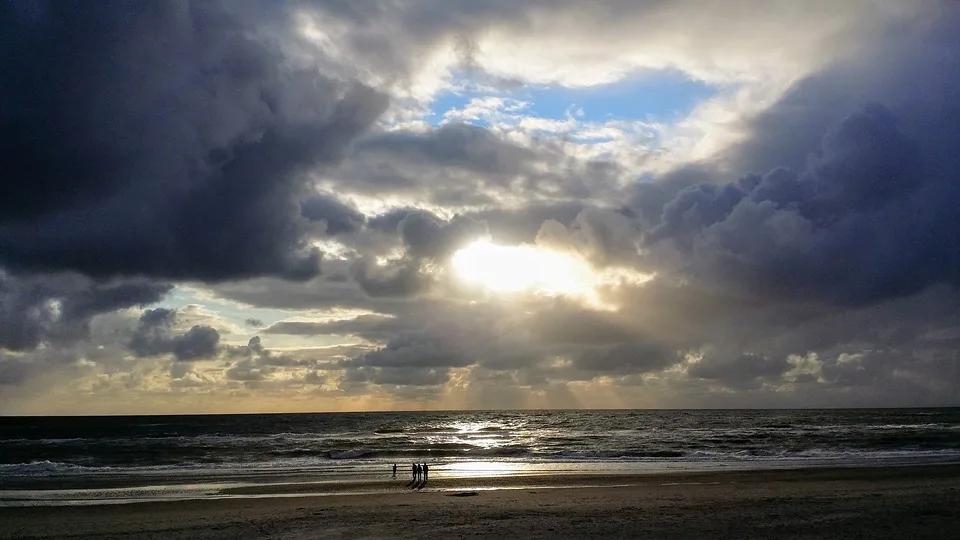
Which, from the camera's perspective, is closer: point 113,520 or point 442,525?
point 442,525

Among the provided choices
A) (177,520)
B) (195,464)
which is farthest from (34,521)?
(195,464)

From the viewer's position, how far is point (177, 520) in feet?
70.9

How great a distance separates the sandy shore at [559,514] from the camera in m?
17.8

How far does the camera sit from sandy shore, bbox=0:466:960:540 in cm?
1775

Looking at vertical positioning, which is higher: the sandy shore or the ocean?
the sandy shore

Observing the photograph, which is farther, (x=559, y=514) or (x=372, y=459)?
(x=372, y=459)

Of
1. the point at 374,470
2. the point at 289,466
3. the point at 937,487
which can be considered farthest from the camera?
the point at 289,466

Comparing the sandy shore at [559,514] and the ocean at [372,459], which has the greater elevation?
the sandy shore at [559,514]

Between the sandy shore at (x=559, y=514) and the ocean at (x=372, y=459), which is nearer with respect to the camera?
the sandy shore at (x=559, y=514)

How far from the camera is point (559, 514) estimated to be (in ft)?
67.6

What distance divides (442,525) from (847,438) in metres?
58.6

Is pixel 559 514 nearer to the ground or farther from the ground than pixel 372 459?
farther from the ground

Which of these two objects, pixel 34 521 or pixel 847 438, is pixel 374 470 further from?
pixel 847 438

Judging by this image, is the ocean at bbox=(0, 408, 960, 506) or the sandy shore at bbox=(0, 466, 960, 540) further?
the ocean at bbox=(0, 408, 960, 506)
